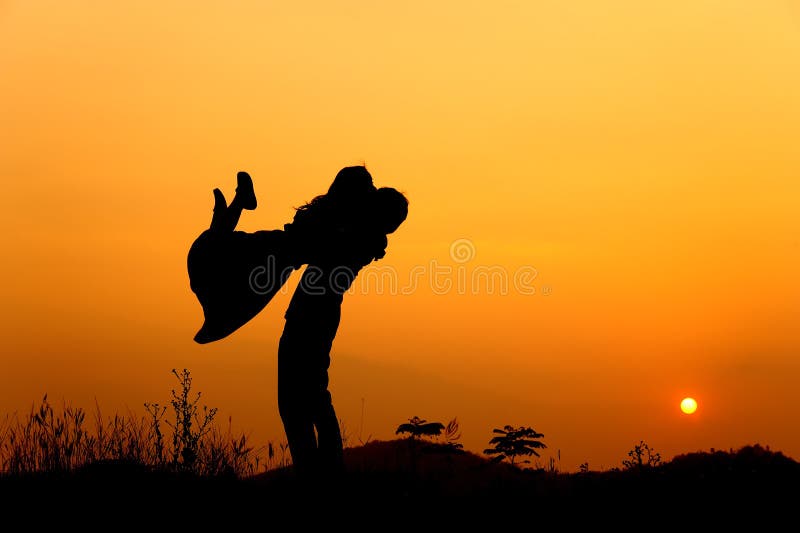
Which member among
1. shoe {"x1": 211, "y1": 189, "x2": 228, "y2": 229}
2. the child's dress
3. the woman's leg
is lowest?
the woman's leg

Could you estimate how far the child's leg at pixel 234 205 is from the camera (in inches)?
351

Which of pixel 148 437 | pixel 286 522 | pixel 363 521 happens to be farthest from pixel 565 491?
pixel 148 437

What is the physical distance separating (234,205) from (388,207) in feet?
4.65

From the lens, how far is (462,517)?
28.0ft

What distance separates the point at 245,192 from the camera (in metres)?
8.90

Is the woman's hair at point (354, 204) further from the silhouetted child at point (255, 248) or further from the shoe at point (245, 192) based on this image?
the shoe at point (245, 192)

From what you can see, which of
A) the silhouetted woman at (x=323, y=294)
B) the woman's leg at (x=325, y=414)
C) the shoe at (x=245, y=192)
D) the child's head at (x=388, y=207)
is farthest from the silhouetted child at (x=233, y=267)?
the child's head at (x=388, y=207)

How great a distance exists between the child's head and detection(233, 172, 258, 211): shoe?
1.13m

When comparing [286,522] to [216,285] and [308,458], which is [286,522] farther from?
[216,285]

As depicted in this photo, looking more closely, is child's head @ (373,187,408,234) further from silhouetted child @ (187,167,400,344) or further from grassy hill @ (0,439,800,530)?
grassy hill @ (0,439,800,530)

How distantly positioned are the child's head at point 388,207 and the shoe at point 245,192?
113cm

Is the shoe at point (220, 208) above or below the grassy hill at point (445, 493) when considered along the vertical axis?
above

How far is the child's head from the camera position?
9141 mm

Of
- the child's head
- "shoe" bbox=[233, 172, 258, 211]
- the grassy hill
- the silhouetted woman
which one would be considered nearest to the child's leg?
"shoe" bbox=[233, 172, 258, 211]
